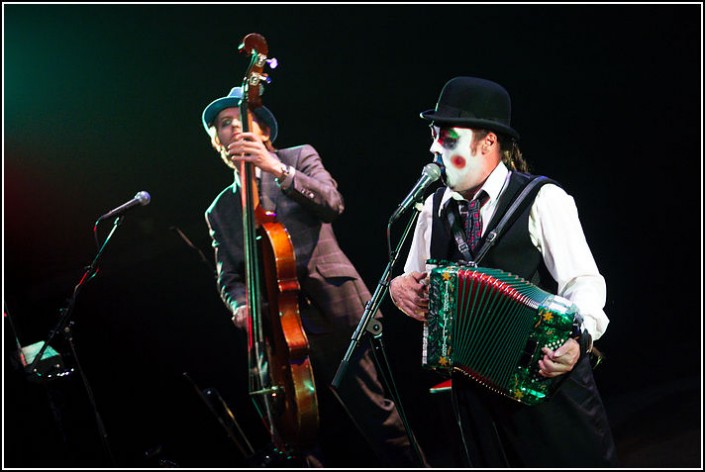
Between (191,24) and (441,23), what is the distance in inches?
57.4

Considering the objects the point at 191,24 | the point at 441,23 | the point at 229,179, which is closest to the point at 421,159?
the point at 441,23

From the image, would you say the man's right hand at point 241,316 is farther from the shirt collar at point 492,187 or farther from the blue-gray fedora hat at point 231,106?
the shirt collar at point 492,187

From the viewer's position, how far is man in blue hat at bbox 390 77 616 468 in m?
2.15

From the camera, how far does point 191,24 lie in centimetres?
387

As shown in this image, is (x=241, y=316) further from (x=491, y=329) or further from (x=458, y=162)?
(x=491, y=329)

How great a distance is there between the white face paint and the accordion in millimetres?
449

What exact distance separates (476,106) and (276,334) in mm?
1274

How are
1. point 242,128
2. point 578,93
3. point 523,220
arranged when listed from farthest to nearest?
point 578,93, point 242,128, point 523,220

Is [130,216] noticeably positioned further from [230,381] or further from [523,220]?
[523,220]

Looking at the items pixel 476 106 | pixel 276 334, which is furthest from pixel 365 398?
pixel 476 106

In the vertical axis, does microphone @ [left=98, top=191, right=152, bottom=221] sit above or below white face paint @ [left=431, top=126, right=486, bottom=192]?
above

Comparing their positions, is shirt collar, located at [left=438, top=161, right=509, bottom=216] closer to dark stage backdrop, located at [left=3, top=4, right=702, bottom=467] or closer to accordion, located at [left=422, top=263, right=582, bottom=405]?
accordion, located at [left=422, top=263, right=582, bottom=405]

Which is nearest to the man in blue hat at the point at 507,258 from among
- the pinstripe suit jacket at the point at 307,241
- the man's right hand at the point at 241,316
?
the pinstripe suit jacket at the point at 307,241

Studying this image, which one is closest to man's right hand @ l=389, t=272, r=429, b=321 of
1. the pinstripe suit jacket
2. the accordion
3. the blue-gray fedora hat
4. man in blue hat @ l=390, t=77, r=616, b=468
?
man in blue hat @ l=390, t=77, r=616, b=468
